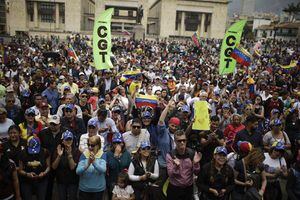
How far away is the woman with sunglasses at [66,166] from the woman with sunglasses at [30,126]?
3.20 ft

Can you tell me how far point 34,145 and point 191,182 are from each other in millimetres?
2391

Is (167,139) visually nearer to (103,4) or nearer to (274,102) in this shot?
(274,102)

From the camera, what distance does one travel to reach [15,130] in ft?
15.0

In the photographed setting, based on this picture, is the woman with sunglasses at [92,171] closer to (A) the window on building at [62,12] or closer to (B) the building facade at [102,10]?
(B) the building facade at [102,10]

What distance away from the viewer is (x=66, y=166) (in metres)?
4.52

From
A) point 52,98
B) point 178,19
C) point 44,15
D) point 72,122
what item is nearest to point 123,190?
point 72,122

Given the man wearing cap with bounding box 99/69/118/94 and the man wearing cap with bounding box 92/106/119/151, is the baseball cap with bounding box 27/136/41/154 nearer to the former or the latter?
the man wearing cap with bounding box 92/106/119/151

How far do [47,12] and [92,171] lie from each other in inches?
2821

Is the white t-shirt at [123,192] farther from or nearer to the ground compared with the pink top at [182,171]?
nearer to the ground

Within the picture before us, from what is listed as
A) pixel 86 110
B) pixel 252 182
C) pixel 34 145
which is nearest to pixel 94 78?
pixel 86 110

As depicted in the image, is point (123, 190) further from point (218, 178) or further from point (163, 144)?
point (218, 178)

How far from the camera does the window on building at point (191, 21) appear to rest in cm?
7588

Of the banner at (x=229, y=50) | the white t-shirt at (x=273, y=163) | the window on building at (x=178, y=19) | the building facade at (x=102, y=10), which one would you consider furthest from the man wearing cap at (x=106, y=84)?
the window on building at (x=178, y=19)

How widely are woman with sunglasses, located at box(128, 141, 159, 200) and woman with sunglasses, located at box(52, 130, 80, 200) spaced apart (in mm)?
898
